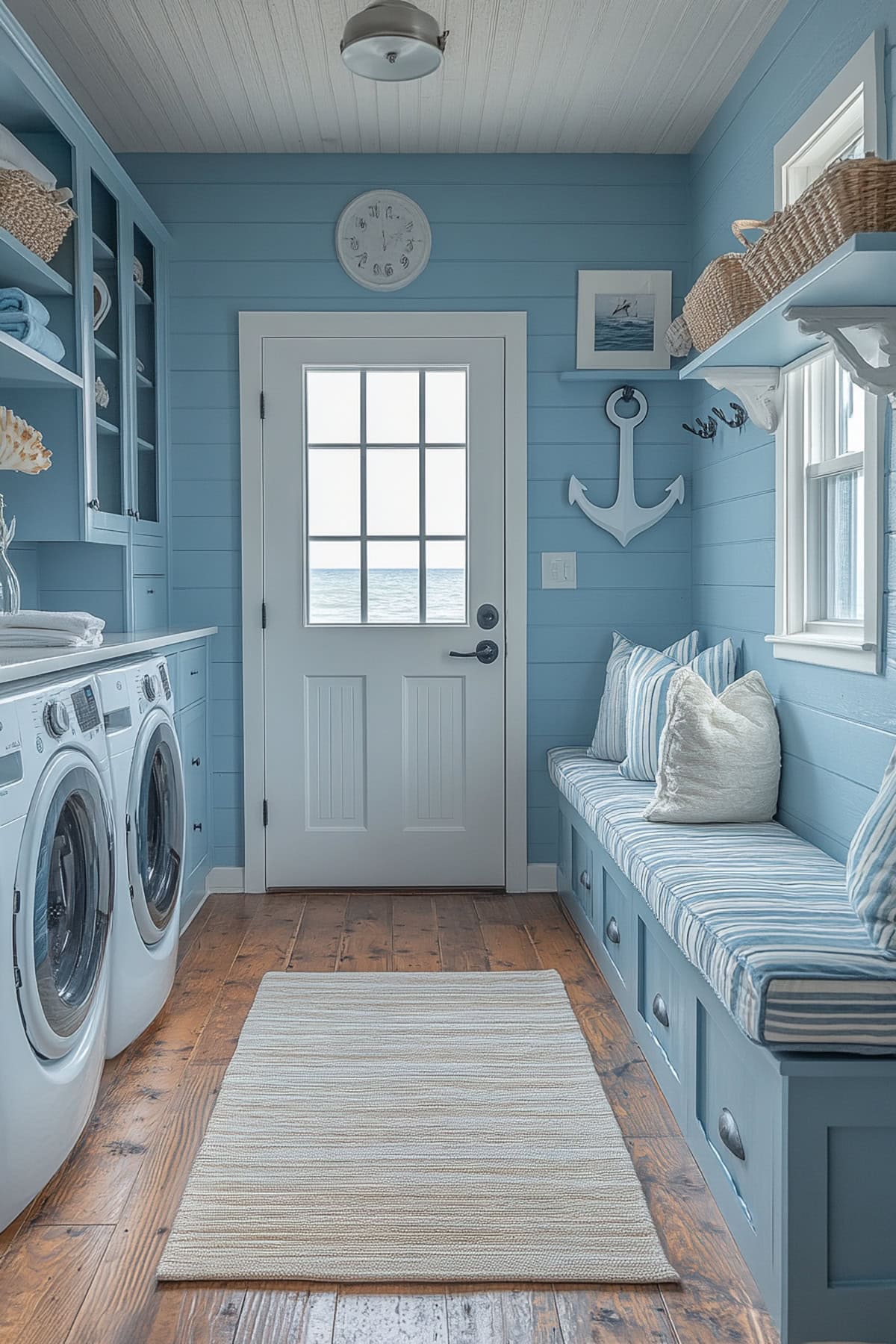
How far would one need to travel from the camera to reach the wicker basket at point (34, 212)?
107 inches

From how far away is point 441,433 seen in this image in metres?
4.17

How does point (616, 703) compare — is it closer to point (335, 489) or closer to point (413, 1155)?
point (335, 489)

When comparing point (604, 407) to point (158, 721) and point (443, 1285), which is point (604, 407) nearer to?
point (158, 721)

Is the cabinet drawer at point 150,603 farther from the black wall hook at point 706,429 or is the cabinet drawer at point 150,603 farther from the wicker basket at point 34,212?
the black wall hook at point 706,429

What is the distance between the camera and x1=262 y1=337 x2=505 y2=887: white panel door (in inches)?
164

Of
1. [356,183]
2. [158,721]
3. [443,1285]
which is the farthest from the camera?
[356,183]

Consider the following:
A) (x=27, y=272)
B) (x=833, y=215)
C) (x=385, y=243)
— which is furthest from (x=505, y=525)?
(x=833, y=215)

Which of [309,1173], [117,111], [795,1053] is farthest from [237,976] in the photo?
[117,111]

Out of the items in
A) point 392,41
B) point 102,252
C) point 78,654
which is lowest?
point 78,654

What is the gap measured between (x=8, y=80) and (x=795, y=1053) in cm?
283

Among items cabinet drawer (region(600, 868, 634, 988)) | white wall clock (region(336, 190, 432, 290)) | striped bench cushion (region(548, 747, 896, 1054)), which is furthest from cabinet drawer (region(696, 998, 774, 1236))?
white wall clock (region(336, 190, 432, 290))

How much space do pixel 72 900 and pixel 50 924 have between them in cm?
14

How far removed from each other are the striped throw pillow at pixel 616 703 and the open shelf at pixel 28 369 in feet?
6.57

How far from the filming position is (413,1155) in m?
2.24
